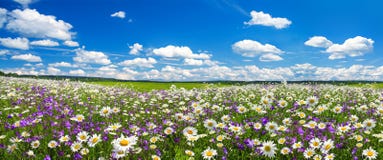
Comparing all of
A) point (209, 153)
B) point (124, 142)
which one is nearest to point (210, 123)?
point (209, 153)

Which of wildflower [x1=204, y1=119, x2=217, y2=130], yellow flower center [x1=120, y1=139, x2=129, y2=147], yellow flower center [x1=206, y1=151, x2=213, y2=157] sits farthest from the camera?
wildflower [x1=204, y1=119, x2=217, y2=130]

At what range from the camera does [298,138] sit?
661 centimetres

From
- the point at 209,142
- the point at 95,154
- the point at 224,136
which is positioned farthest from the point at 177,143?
the point at 95,154

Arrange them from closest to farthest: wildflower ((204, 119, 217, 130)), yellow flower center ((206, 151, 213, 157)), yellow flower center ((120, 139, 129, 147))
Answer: yellow flower center ((120, 139, 129, 147))
yellow flower center ((206, 151, 213, 157))
wildflower ((204, 119, 217, 130))

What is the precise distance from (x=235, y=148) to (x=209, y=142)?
75cm

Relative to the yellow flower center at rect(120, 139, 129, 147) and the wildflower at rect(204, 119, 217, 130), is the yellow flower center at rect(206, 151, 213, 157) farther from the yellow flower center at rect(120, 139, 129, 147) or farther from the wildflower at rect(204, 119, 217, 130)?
the yellow flower center at rect(120, 139, 129, 147)

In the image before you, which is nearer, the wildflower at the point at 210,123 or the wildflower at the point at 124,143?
the wildflower at the point at 124,143

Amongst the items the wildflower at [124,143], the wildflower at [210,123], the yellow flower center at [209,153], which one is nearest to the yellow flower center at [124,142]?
the wildflower at [124,143]

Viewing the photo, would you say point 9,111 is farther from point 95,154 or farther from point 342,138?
point 342,138

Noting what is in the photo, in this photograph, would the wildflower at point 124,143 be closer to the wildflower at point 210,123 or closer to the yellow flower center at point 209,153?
the yellow flower center at point 209,153

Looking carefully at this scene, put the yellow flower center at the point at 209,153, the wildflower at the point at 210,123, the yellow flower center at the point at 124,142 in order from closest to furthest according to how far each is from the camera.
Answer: the yellow flower center at the point at 124,142 < the yellow flower center at the point at 209,153 < the wildflower at the point at 210,123

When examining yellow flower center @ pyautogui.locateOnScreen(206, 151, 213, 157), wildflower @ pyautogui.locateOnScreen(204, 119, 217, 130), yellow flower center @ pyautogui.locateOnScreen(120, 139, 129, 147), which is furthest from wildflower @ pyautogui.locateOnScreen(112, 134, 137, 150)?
wildflower @ pyautogui.locateOnScreen(204, 119, 217, 130)

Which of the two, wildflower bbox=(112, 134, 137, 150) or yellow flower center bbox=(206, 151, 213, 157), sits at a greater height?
wildflower bbox=(112, 134, 137, 150)

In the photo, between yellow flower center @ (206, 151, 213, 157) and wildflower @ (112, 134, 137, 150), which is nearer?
wildflower @ (112, 134, 137, 150)
